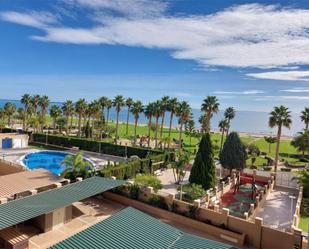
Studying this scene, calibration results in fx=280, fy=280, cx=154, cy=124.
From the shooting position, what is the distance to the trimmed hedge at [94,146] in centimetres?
4591

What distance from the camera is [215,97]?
49812 millimetres

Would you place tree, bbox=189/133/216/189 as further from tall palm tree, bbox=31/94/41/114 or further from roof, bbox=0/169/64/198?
tall palm tree, bbox=31/94/41/114

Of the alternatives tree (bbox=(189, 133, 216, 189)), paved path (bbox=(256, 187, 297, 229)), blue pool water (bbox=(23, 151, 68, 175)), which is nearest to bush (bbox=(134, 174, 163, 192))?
tree (bbox=(189, 133, 216, 189))

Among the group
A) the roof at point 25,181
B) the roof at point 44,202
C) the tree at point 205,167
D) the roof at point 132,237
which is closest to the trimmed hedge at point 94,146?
the tree at point 205,167

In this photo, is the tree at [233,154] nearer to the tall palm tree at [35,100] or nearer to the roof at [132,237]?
the roof at [132,237]

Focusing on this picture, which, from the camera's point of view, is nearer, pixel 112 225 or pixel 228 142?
pixel 112 225

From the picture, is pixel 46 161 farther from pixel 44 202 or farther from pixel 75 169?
pixel 44 202

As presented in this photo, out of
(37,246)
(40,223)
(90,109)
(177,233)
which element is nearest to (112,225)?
(177,233)

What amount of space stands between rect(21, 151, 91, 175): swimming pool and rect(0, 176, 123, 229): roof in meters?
19.2

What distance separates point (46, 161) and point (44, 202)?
94.6ft

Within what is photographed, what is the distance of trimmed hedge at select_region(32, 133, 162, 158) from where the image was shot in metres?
45.9

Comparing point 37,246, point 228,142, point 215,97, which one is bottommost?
point 37,246

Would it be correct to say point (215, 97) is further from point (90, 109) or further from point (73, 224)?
point (73, 224)

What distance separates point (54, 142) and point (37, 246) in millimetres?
41566
